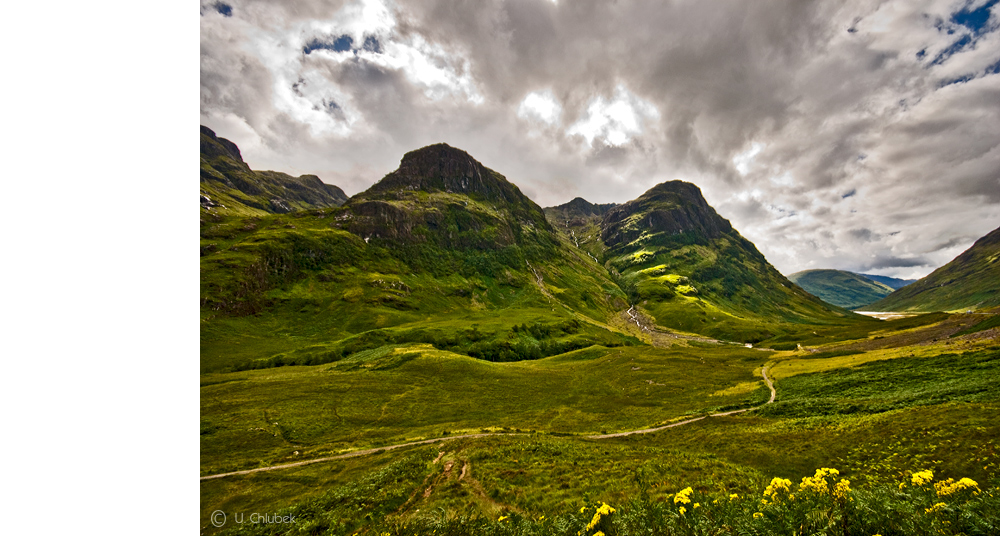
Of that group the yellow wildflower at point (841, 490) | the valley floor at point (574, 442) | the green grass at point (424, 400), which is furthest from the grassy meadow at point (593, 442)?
the green grass at point (424, 400)

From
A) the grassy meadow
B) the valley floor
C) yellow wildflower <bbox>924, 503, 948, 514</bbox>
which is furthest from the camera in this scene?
the valley floor

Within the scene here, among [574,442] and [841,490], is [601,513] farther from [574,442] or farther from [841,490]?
[574,442]

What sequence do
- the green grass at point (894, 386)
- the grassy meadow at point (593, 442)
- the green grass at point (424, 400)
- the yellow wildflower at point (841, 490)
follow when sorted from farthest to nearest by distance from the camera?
the green grass at point (424, 400), the green grass at point (894, 386), the grassy meadow at point (593, 442), the yellow wildflower at point (841, 490)

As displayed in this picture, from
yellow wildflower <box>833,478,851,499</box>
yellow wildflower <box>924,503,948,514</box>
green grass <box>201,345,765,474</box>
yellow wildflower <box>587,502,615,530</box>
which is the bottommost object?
green grass <box>201,345,765,474</box>

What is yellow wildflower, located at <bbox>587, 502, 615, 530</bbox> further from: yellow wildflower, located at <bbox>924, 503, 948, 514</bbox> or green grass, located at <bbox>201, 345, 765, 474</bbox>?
green grass, located at <bbox>201, 345, 765, 474</bbox>

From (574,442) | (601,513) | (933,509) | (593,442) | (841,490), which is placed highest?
(933,509)

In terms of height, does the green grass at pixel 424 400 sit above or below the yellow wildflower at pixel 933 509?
below

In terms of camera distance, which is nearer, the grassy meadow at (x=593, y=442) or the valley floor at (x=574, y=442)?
the grassy meadow at (x=593, y=442)

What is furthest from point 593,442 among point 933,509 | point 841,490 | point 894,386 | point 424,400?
point 894,386

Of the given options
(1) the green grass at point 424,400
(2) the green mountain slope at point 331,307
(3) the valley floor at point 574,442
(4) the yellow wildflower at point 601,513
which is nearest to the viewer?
(4) the yellow wildflower at point 601,513

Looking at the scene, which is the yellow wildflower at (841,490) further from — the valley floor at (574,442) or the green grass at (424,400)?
the green grass at (424,400)

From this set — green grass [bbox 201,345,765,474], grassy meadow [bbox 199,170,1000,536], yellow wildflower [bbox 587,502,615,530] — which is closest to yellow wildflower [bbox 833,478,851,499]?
grassy meadow [bbox 199,170,1000,536]
